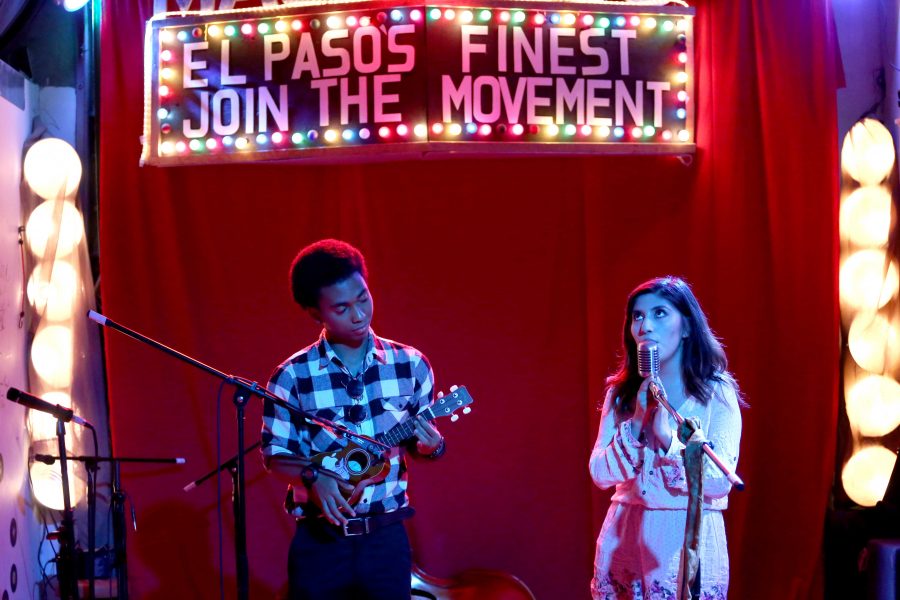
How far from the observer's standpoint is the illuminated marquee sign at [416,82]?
4.45m

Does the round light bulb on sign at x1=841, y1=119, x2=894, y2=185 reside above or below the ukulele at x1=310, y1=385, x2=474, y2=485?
above

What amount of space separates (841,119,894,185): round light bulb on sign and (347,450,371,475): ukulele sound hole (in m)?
2.97

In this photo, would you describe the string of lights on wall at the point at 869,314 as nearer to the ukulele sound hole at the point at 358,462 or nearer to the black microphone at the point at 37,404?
the ukulele sound hole at the point at 358,462

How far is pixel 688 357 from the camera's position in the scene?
2.97m

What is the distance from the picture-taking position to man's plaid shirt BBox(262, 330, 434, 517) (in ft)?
10.2

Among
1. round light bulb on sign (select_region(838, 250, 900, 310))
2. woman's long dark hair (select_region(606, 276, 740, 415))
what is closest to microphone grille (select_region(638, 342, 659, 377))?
woman's long dark hair (select_region(606, 276, 740, 415))

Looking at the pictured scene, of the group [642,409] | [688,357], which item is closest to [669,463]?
[642,409]

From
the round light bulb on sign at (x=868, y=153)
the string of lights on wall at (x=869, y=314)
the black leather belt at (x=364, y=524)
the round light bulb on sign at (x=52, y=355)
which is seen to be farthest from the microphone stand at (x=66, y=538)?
the round light bulb on sign at (x=868, y=153)

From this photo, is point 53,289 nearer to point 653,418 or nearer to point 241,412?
point 241,412

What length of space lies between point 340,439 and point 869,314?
9.31 feet

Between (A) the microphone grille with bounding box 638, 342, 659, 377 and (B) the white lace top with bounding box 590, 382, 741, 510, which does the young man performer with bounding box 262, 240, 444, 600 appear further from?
(A) the microphone grille with bounding box 638, 342, 659, 377

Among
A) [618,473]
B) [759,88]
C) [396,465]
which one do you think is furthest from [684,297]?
[759,88]

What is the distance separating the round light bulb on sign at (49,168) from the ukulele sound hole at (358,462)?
2.51 meters

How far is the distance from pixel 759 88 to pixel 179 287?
3002mm
